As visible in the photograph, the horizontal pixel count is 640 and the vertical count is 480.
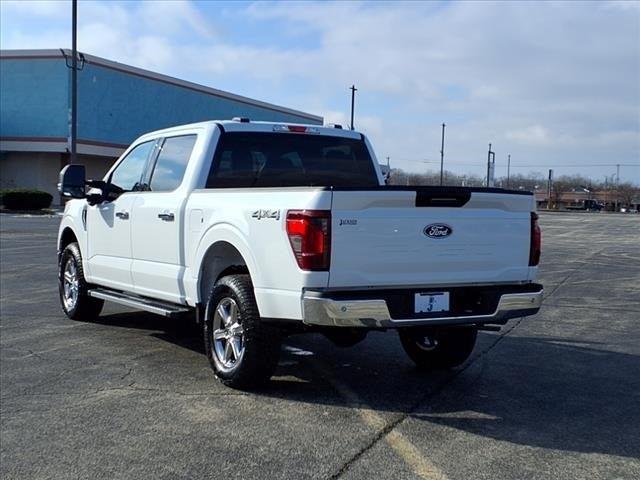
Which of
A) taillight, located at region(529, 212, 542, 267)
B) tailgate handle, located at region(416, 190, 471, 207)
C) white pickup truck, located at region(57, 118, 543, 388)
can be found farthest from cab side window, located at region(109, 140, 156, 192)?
taillight, located at region(529, 212, 542, 267)

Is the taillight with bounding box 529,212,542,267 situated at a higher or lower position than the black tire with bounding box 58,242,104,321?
higher

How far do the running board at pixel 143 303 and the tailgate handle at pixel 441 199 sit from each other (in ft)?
8.20

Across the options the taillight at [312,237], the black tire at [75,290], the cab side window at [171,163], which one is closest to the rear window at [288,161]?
the cab side window at [171,163]

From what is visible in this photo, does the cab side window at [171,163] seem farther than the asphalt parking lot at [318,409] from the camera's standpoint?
Yes

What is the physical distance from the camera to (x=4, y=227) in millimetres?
28188

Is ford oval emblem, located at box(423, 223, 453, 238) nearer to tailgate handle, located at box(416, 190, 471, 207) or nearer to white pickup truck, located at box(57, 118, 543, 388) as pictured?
white pickup truck, located at box(57, 118, 543, 388)

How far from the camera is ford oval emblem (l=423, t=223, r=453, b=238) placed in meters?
5.27

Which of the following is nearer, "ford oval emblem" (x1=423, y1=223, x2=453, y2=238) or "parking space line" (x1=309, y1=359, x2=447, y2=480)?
"parking space line" (x1=309, y1=359, x2=447, y2=480)

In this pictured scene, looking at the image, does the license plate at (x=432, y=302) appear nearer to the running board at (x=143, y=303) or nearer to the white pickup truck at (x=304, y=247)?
the white pickup truck at (x=304, y=247)

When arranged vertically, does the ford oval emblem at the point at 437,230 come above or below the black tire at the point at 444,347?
above

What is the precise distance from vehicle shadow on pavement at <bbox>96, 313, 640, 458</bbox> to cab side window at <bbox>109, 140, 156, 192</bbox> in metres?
1.69

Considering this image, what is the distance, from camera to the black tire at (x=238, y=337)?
5.52 metres

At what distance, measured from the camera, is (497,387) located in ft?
19.9

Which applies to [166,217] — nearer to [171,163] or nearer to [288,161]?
[171,163]
